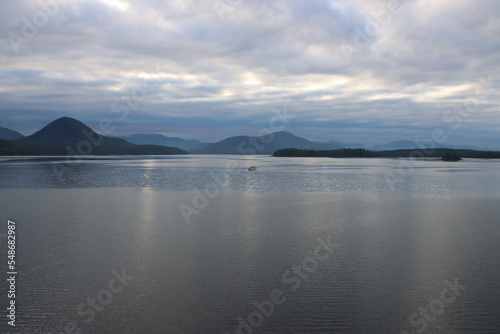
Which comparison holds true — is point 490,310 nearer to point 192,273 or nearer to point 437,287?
point 437,287

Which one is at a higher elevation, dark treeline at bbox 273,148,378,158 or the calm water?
dark treeline at bbox 273,148,378,158

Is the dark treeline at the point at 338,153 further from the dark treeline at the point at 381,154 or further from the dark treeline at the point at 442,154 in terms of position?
the dark treeline at the point at 442,154

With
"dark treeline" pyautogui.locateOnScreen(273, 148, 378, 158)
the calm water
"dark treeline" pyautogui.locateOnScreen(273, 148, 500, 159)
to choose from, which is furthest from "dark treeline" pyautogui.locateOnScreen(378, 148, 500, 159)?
the calm water

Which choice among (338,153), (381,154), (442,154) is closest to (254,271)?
(338,153)

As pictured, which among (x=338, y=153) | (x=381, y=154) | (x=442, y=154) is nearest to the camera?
(x=442, y=154)

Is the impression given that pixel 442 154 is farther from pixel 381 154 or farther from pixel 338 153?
pixel 338 153

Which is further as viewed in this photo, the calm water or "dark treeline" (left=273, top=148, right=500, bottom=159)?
"dark treeline" (left=273, top=148, right=500, bottom=159)

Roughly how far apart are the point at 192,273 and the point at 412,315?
5202 mm

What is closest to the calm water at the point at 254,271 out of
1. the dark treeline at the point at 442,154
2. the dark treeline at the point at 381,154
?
the dark treeline at the point at 442,154

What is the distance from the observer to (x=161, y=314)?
7516mm

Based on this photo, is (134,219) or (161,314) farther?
(134,219)

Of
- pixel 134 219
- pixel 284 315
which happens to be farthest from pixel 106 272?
pixel 134 219

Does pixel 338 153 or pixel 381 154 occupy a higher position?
pixel 338 153

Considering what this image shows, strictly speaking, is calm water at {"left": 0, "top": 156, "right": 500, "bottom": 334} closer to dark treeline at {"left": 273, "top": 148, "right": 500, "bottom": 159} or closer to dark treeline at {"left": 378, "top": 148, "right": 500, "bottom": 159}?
dark treeline at {"left": 378, "top": 148, "right": 500, "bottom": 159}
